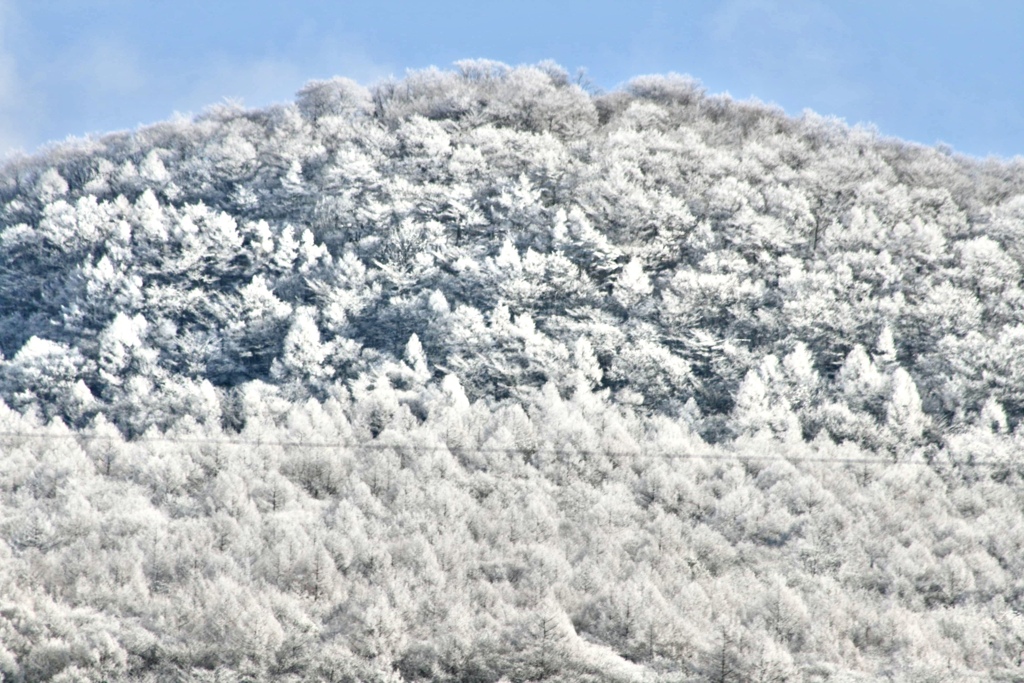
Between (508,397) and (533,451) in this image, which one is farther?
(508,397)

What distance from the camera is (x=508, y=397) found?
4038cm

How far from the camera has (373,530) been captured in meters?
29.2

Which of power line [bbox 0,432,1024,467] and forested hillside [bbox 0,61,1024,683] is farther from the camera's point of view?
power line [bbox 0,432,1024,467]

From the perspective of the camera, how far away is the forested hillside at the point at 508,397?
75.9 ft

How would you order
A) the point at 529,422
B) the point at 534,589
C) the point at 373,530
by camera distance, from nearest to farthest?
the point at 534,589 < the point at 373,530 < the point at 529,422

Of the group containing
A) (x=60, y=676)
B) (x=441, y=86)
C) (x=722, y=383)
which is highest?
(x=441, y=86)

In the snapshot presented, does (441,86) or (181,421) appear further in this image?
(441,86)

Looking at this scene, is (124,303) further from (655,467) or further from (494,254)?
(655,467)

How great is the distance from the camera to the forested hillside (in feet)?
75.9

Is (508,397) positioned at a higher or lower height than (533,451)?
higher

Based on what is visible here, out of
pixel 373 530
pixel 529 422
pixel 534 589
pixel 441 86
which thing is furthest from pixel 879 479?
pixel 441 86

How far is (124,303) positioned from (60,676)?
29851mm

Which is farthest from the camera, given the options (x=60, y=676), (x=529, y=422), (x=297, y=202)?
(x=297, y=202)

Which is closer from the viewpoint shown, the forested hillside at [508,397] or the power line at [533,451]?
the forested hillside at [508,397]
